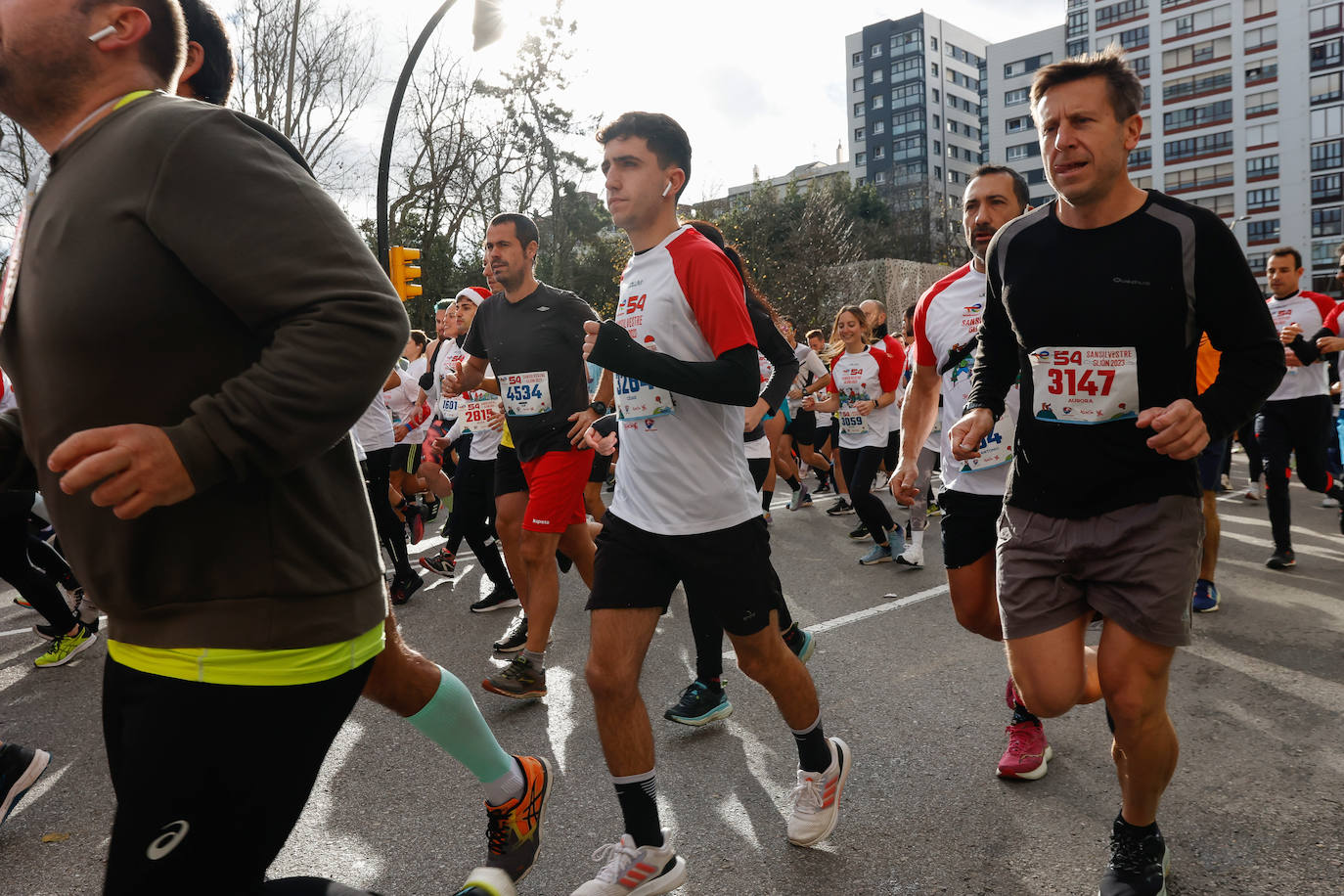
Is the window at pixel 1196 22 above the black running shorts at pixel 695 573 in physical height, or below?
above

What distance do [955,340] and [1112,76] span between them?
137 centimetres

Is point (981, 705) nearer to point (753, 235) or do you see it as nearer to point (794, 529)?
point (794, 529)

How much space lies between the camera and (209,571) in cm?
142

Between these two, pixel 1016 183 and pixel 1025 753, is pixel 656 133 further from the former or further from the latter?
pixel 1025 753

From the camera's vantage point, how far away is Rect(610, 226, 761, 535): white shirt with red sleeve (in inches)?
112

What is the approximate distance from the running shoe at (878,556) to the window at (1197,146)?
73.6 metres

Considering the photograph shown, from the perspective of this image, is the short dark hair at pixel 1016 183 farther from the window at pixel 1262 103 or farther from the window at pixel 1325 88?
the window at pixel 1262 103

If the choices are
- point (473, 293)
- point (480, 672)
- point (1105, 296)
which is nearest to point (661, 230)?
point (1105, 296)

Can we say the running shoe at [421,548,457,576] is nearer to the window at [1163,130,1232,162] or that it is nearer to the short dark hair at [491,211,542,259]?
the short dark hair at [491,211,542,259]

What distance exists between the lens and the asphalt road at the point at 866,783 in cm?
279

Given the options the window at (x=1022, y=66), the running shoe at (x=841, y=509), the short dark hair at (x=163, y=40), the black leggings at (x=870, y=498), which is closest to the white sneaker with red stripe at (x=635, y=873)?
the short dark hair at (x=163, y=40)

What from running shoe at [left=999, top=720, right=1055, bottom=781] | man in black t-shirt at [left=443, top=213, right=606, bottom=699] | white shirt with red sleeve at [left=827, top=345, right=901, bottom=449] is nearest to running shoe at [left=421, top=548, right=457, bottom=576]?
man in black t-shirt at [left=443, top=213, right=606, bottom=699]

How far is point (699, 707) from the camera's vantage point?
160 inches

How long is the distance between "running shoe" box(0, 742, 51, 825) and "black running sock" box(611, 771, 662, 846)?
207 centimetres
